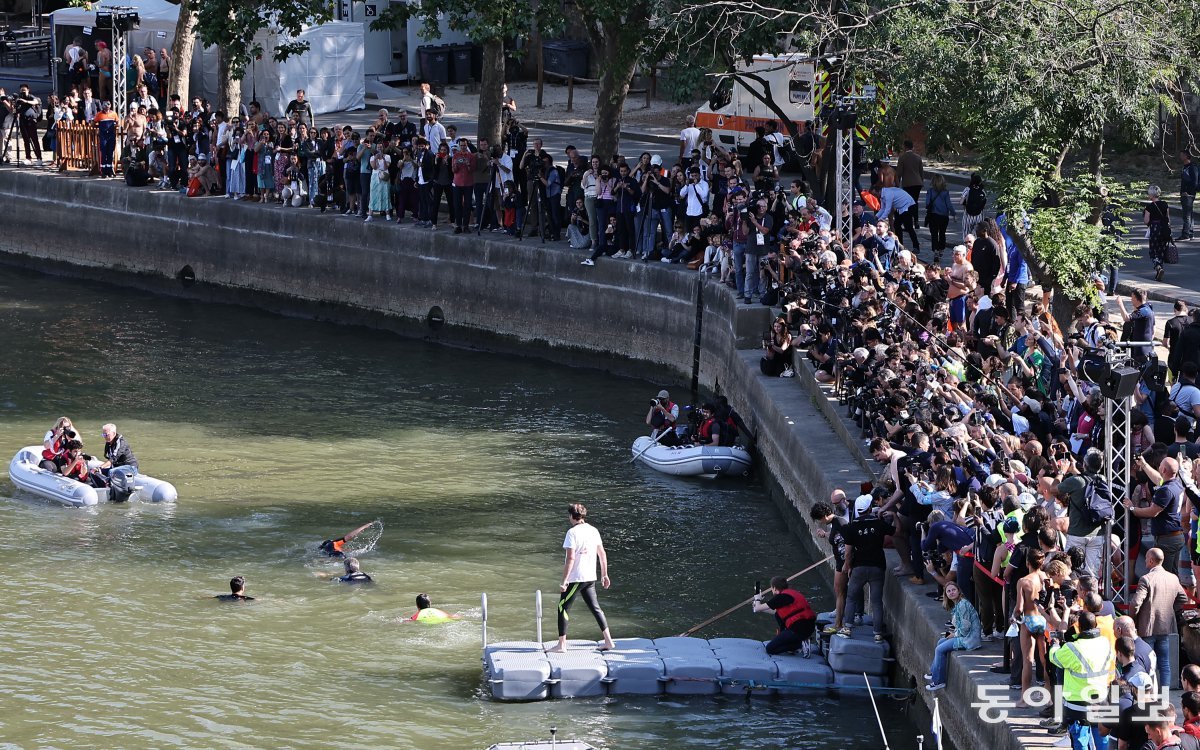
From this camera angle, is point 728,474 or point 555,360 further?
point 555,360

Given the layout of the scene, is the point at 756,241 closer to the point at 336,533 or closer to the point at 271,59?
the point at 336,533

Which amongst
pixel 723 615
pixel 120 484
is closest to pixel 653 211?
pixel 120 484

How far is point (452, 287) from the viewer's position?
34.3 meters

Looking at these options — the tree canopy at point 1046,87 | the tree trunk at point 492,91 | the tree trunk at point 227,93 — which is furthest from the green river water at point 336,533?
the tree trunk at point 227,93

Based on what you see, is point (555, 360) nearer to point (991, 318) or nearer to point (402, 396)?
point (402, 396)

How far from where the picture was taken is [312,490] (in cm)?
2477

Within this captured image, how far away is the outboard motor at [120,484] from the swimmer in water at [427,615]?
249 inches

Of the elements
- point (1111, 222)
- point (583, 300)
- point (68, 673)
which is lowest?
point (68, 673)

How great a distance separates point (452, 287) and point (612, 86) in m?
4.87

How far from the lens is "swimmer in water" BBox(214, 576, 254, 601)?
792 inches

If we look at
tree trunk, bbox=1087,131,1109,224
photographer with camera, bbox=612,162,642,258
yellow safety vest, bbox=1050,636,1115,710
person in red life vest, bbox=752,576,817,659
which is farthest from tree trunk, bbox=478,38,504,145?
yellow safety vest, bbox=1050,636,1115,710

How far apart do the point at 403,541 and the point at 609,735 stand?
6650 mm

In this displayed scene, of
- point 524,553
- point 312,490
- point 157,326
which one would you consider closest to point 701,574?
point 524,553

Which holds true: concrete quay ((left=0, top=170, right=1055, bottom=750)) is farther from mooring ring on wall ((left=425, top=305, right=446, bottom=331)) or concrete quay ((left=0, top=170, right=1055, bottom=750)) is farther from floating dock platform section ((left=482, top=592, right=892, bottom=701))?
floating dock platform section ((left=482, top=592, right=892, bottom=701))
